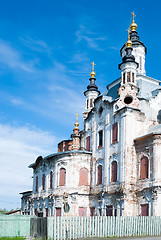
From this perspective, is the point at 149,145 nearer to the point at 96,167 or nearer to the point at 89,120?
the point at 96,167

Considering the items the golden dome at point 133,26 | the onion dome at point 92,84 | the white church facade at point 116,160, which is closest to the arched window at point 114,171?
the white church facade at point 116,160

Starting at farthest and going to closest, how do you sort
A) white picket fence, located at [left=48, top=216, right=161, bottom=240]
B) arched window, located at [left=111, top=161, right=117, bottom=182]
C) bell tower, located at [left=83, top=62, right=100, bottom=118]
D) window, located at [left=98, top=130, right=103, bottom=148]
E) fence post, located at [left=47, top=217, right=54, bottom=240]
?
1. bell tower, located at [left=83, top=62, right=100, bottom=118]
2. window, located at [left=98, top=130, right=103, bottom=148]
3. arched window, located at [left=111, top=161, right=117, bottom=182]
4. white picket fence, located at [left=48, top=216, right=161, bottom=240]
5. fence post, located at [left=47, top=217, right=54, bottom=240]

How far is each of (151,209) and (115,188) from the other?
185 inches

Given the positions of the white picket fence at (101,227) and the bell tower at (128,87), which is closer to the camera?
the white picket fence at (101,227)

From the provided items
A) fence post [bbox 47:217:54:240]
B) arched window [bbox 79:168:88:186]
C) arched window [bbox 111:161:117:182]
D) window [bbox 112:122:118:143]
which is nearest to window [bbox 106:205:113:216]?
arched window [bbox 111:161:117:182]

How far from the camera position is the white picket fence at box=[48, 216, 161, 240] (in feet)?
67.9

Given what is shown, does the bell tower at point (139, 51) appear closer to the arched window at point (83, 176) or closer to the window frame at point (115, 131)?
the window frame at point (115, 131)

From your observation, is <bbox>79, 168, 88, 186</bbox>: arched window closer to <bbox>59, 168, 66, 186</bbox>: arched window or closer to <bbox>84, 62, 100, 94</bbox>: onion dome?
<bbox>59, 168, 66, 186</bbox>: arched window

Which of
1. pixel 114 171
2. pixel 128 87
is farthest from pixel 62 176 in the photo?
pixel 128 87

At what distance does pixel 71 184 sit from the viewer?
1468 inches

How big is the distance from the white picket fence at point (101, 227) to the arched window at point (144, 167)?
6.76m

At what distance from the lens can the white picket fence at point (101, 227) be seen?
2069cm

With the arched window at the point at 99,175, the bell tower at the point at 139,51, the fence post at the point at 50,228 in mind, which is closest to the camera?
the fence post at the point at 50,228

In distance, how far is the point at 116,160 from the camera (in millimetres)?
33844
